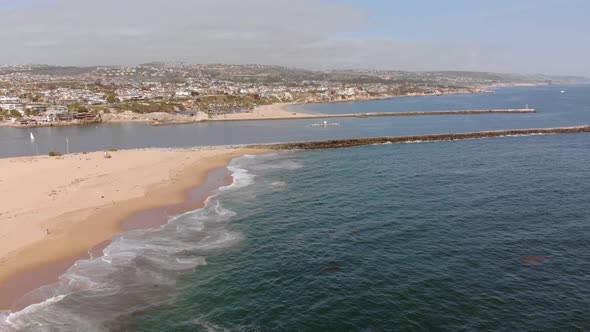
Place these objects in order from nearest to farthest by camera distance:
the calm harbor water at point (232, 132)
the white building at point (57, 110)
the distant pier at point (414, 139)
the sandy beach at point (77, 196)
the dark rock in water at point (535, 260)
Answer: the dark rock in water at point (535, 260) → the sandy beach at point (77, 196) → the distant pier at point (414, 139) → the calm harbor water at point (232, 132) → the white building at point (57, 110)

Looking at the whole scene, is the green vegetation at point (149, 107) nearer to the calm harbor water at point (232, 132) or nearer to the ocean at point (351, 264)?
the calm harbor water at point (232, 132)

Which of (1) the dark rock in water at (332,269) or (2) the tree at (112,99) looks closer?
(1) the dark rock in water at (332,269)

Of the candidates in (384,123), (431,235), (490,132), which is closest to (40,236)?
(431,235)

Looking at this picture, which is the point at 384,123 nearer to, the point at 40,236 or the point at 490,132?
the point at 490,132

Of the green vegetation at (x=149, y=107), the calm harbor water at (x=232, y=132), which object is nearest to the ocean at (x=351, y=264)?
the calm harbor water at (x=232, y=132)

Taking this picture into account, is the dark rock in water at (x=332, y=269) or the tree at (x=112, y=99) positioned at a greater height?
the tree at (x=112, y=99)

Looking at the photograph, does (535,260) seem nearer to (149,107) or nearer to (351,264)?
(351,264)

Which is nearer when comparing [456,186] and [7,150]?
[456,186]

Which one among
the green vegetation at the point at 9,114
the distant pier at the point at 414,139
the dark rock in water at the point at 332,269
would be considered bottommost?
the dark rock in water at the point at 332,269
